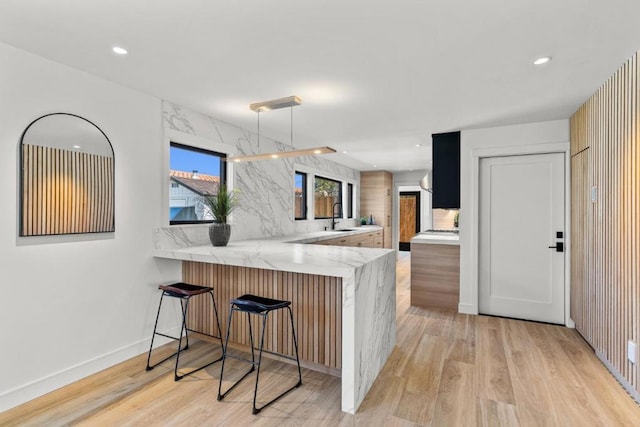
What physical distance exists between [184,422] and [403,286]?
423 cm

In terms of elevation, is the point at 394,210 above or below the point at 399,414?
above

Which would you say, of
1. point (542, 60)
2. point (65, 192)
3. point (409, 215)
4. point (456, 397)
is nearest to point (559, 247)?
point (542, 60)

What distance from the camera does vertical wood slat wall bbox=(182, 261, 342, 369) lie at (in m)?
2.54

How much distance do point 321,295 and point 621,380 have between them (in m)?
→ 2.25

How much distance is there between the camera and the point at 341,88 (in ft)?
9.08

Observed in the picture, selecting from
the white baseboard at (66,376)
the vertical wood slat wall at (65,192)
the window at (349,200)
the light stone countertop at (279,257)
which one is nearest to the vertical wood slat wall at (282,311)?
the light stone countertop at (279,257)

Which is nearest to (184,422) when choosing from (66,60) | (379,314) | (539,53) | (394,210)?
(379,314)

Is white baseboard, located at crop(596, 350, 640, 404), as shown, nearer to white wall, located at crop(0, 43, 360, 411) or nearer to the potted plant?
the potted plant

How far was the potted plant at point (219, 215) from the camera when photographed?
3.25m

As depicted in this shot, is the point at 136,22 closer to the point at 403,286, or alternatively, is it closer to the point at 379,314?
the point at 379,314

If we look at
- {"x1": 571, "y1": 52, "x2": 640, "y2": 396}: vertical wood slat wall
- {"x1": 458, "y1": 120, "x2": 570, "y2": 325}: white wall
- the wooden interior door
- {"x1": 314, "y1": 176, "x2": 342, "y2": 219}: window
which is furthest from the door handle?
the wooden interior door

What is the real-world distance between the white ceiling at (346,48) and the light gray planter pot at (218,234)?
1.19m

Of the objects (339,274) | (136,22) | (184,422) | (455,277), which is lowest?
(184,422)

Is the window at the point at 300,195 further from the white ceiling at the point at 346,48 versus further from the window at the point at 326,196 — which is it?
the white ceiling at the point at 346,48
